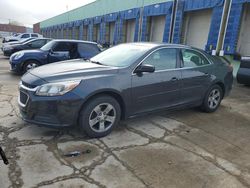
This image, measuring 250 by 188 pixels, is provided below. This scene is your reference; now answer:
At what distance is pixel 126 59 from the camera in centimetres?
455

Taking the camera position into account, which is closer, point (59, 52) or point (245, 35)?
Answer: point (59, 52)

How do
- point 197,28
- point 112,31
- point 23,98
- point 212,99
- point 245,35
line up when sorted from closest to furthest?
point 23,98 < point 212,99 < point 245,35 < point 197,28 < point 112,31

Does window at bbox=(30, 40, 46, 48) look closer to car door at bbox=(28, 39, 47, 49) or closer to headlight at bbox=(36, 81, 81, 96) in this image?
car door at bbox=(28, 39, 47, 49)

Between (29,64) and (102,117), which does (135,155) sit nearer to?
(102,117)

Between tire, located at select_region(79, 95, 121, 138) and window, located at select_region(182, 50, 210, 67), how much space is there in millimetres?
1909

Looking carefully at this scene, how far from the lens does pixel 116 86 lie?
4070 millimetres

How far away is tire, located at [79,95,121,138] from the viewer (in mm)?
3879

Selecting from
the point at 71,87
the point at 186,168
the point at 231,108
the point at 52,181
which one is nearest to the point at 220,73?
the point at 231,108

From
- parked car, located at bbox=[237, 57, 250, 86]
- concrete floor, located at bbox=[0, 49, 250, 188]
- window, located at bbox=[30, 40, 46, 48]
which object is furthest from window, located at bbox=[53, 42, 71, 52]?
parked car, located at bbox=[237, 57, 250, 86]

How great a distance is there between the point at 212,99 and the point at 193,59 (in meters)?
1.13

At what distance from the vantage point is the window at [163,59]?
4617 mm

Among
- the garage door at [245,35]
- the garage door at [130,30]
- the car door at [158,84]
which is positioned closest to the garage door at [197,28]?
the garage door at [245,35]

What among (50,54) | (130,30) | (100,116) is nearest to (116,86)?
(100,116)

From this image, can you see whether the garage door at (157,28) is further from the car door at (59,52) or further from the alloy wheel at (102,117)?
the alloy wheel at (102,117)
